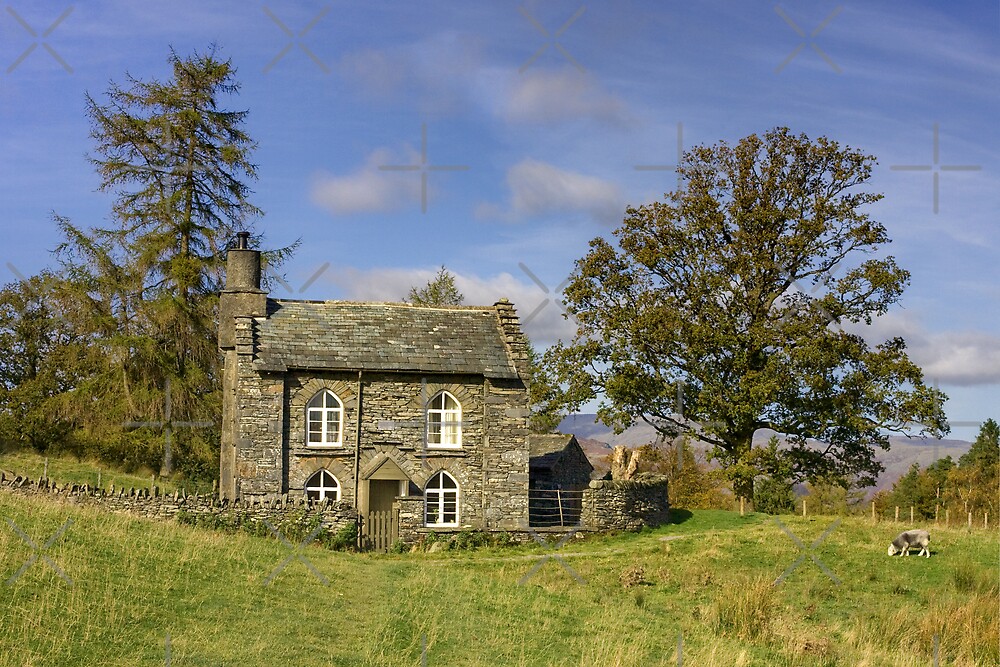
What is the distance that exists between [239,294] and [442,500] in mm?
9548

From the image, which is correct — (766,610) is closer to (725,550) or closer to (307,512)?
(725,550)

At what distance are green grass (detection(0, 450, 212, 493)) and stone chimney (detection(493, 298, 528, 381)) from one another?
12.6 m

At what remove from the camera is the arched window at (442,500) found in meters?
34.7

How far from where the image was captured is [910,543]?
2877 cm

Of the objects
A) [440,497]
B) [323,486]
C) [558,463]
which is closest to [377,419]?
[323,486]

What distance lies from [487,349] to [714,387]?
29.0 feet

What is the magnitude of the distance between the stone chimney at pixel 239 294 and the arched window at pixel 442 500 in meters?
7.85

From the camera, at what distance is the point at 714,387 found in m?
39.3

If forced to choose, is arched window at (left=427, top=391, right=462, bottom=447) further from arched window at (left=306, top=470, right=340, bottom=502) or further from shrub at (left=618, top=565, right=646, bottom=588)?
shrub at (left=618, top=565, right=646, bottom=588)

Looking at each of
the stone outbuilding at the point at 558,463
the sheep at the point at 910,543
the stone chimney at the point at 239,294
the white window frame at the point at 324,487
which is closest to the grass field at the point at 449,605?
the sheep at the point at 910,543

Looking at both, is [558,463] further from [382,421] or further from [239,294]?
[239,294]

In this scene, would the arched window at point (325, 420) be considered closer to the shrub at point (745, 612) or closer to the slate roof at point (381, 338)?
the slate roof at point (381, 338)

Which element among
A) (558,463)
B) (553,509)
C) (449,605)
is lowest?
(449,605)

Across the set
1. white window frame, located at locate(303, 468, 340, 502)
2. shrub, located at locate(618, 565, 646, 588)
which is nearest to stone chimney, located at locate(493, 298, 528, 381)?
white window frame, located at locate(303, 468, 340, 502)
